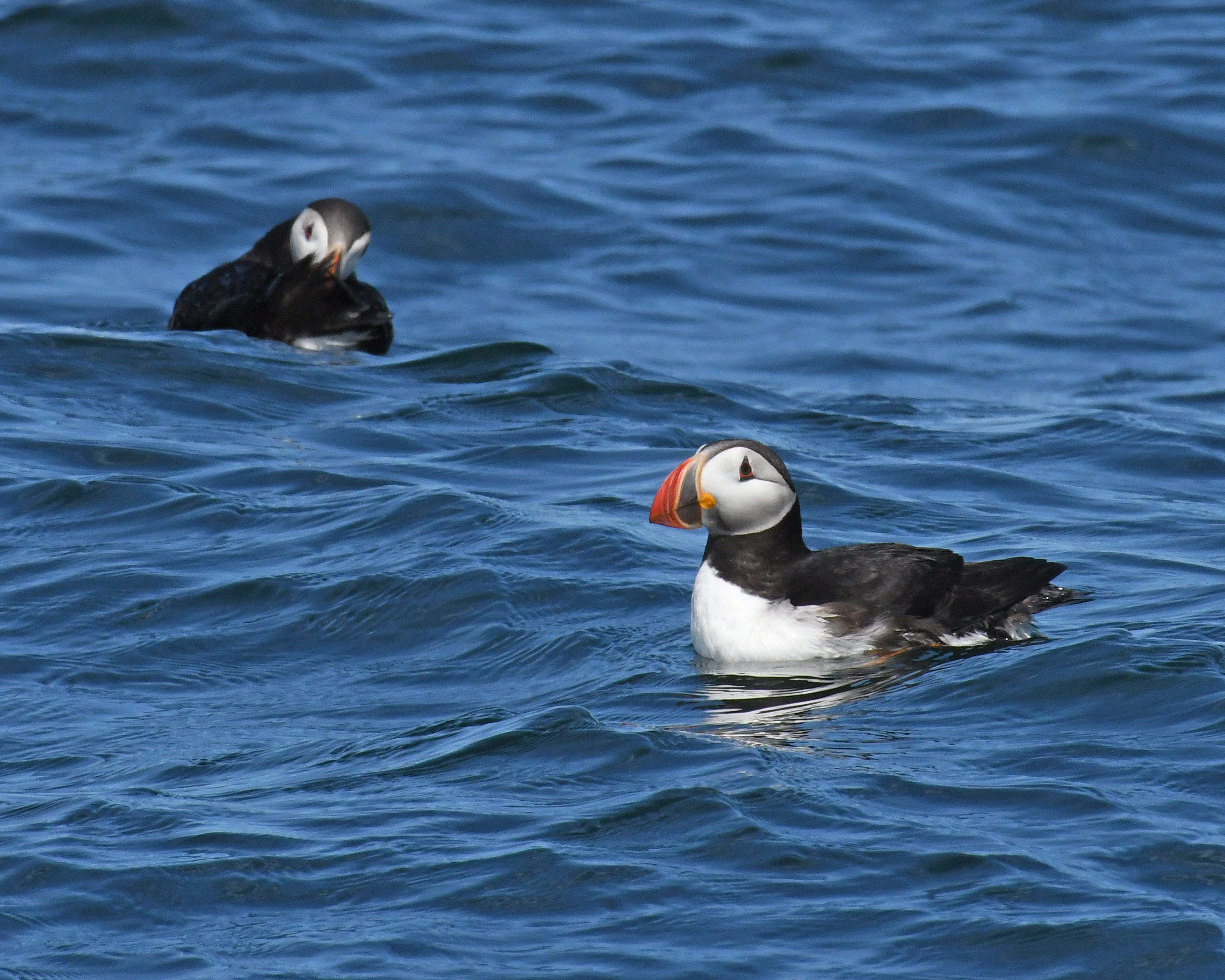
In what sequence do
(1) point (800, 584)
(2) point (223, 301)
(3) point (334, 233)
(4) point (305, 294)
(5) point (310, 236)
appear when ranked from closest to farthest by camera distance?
(1) point (800, 584), (4) point (305, 294), (2) point (223, 301), (3) point (334, 233), (5) point (310, 236)

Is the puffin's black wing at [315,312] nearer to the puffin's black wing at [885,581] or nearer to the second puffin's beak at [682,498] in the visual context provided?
the second puffin's beak at [682,498]

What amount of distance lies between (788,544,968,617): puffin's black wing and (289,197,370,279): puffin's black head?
583cm

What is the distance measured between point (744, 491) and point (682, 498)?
0.22 meters

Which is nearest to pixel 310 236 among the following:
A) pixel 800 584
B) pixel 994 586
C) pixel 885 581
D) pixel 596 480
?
pixel 596 480

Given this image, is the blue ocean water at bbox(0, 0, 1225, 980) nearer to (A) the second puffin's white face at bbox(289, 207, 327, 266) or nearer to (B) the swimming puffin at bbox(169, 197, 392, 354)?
(B) the swimming puffin at bbox(169, 197, 392, 354)

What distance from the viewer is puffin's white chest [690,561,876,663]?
688 centimetres

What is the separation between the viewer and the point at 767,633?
6895mm

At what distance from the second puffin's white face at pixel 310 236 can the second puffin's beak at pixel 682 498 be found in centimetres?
549

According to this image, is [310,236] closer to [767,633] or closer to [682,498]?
[682,498]

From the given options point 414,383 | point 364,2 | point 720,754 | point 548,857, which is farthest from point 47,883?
point 364,2

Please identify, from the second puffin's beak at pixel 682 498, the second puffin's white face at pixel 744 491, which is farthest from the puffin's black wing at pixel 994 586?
the second puffin's beak at pixel 682 498

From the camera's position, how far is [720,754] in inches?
235

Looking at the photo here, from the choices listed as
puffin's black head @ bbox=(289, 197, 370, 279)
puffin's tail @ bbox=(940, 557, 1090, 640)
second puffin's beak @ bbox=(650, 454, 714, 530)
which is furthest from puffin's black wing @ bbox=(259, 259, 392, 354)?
puffin's tail @ bbox=(940, 557, 1090, 640)

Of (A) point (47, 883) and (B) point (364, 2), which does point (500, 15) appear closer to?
(B) point (364, 2)
